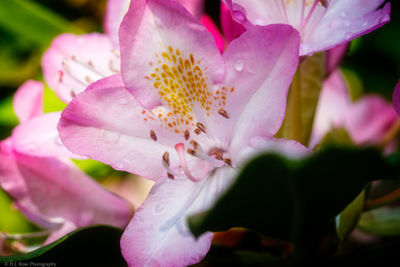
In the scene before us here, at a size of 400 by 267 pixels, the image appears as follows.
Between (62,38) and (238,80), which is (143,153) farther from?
(62,38)

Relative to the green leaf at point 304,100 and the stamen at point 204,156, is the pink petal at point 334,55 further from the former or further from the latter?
the stamen at point 204,156

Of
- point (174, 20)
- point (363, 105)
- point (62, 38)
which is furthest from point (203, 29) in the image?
point (363, 105)

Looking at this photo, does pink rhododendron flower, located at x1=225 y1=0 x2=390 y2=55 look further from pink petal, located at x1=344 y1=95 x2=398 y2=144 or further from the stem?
pink petal, located at x1=344 y1=95 x2=398 y2=144

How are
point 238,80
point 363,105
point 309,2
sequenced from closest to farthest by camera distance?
point 238,80
point 309,2
point 363,105

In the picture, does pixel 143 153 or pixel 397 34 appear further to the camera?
pixel 397 34

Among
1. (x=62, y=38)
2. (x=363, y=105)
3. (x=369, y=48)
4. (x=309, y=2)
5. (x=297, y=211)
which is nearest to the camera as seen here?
(x=297, y=211)

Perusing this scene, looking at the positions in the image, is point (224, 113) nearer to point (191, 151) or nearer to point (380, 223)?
point (191, 151)
